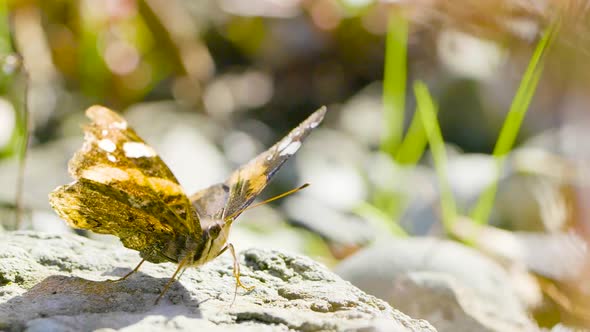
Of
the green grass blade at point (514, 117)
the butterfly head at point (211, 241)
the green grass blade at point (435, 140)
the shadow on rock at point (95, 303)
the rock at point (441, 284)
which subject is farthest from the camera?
the green grass blade at point (435, 140)

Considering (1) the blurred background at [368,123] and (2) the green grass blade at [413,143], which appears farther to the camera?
(2) the green grass blade at [413,143]

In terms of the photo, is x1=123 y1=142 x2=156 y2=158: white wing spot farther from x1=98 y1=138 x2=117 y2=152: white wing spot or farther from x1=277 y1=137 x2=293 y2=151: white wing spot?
x1=277 y1=137 x2=293 y2=151: white wing spot

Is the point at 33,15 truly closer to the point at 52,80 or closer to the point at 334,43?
the point at 52,80

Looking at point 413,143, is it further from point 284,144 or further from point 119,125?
point 119,125

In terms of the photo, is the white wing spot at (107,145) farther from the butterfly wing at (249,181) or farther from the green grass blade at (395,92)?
the green grass blade at (395,92)

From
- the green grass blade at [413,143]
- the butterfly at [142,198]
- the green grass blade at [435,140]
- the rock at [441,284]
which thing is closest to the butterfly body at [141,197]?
the butterfly at [142,198]

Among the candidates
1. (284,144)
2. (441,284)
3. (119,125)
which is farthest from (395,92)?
(119,125)

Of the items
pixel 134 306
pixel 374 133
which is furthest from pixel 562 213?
pixel 134 306

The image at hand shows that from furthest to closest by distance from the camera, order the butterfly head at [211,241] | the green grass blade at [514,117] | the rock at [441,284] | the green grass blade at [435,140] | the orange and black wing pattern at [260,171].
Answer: the green grass blade at [435,140] < the green grass blade at [514,117] < the rock at [441,284] < the orange and black wing pattern at [260,171] < the butterfly head at [211,241]
